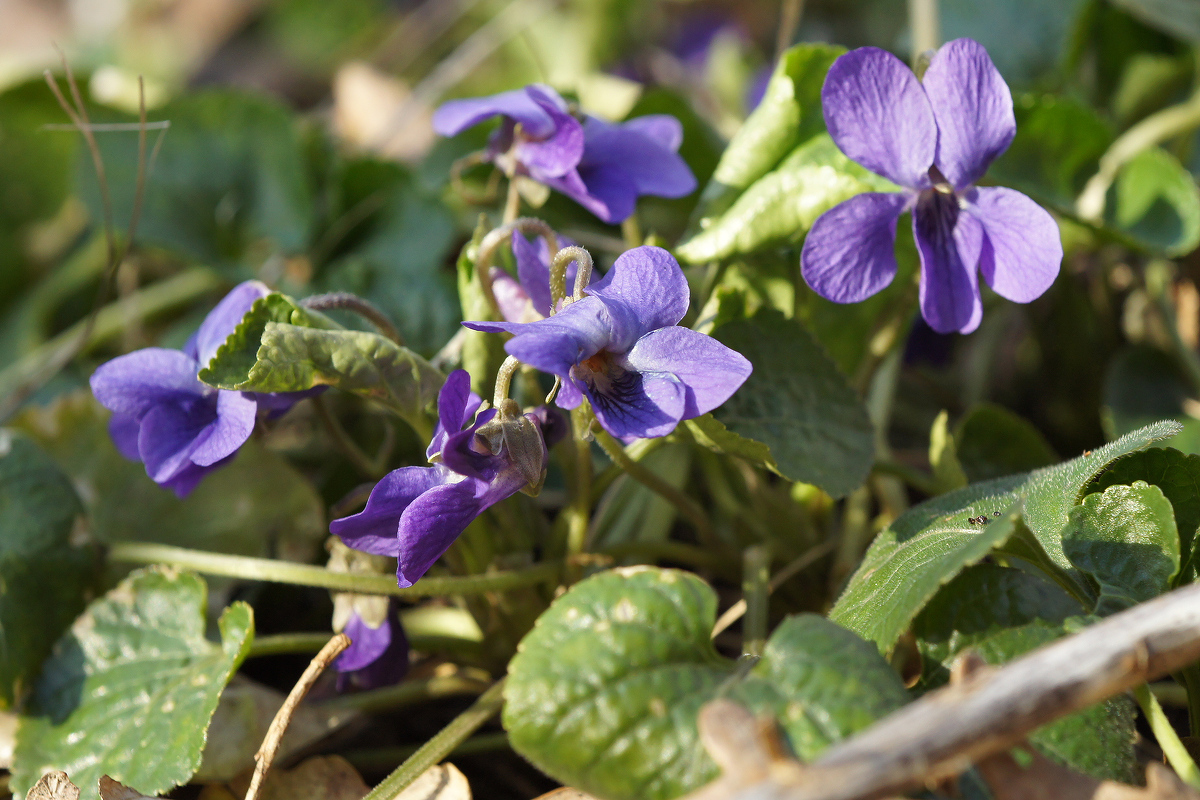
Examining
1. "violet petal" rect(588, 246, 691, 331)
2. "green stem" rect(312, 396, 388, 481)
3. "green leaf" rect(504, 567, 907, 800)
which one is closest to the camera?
"green leaf" rect(504, 567, 907, 800)

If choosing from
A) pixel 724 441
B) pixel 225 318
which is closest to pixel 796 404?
pixel 724 441

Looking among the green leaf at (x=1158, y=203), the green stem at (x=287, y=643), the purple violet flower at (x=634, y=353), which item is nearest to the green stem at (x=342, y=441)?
the green stem at (x=287, y=643)

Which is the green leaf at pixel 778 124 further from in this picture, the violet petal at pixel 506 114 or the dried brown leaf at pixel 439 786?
the dried brown leaf at pixel 439 786

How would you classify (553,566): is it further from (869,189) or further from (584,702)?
(869,189)

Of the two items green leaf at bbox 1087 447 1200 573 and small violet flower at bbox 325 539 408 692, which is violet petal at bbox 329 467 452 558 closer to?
small violet flower at bbox 325 539 408 692

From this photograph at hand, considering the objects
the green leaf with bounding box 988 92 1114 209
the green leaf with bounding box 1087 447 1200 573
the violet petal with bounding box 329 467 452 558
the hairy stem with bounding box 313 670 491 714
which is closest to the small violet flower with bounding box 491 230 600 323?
the violet petal with bounding box 329 467 452 558

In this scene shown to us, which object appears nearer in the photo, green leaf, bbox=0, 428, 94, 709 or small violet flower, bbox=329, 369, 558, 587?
small violet flower, bbox=329, 369, 558, 587

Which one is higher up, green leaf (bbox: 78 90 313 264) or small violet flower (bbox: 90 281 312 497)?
small violet flower (bbox: 90 281 312 497)
